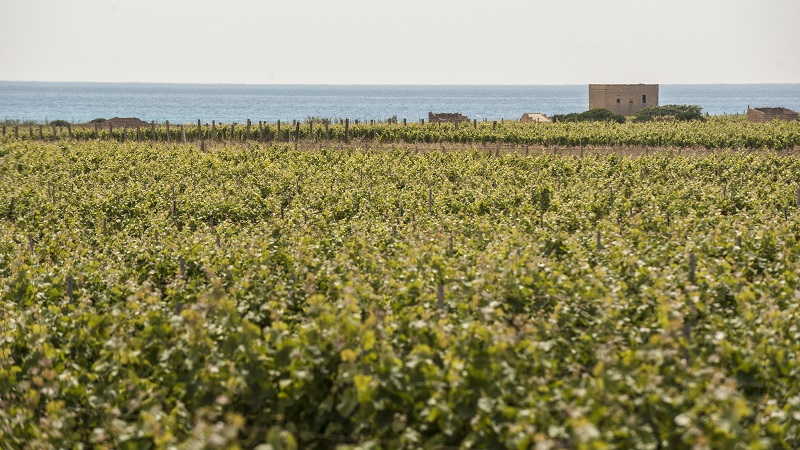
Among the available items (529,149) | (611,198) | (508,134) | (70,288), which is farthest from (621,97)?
(70,288)

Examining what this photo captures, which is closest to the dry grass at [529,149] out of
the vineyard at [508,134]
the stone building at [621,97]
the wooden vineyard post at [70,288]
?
the vineyard at [508,134]

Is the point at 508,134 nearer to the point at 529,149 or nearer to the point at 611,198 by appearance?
the point at 529,149

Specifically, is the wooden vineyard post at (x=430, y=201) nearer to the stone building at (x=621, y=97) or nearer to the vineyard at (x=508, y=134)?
the vineyard at (x=508, y=134)

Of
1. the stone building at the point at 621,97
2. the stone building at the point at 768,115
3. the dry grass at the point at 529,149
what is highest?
the stone building at the point at 621,97

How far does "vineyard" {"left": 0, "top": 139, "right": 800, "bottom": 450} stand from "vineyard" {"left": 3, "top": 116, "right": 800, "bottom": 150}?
2179 centimetres

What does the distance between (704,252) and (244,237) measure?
6620 mm

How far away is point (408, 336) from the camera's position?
7.17m

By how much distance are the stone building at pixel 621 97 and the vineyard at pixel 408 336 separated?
52385 mm

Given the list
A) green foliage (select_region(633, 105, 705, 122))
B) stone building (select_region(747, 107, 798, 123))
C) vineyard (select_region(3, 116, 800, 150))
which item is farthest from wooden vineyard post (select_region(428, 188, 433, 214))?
green foliage (select_region(633, 105, 705, 122))

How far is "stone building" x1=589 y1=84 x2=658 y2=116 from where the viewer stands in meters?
66.9

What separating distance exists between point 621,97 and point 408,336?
209 ft

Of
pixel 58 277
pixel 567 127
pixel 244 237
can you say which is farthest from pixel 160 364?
pixel 567 127

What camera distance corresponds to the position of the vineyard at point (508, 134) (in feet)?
120

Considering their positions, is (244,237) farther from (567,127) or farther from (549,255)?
(567,127)
